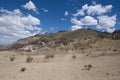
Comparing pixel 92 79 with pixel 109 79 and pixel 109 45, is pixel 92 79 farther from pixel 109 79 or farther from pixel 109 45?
pixel 109 45

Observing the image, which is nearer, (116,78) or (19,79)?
(116,78)

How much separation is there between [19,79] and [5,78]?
133 centimetres

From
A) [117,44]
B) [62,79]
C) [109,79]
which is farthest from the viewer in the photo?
[117,44]

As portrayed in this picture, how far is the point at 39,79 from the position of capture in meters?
14.4

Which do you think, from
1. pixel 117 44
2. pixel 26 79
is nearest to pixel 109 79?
pixel 26 79

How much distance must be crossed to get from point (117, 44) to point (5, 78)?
55.7m

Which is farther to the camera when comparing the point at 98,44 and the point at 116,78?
the point at 98,44

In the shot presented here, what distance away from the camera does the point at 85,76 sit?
584 inches

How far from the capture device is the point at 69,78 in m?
14.4

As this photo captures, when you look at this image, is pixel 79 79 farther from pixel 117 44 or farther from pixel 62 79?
pixel 117 44

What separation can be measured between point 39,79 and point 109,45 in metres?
54.9

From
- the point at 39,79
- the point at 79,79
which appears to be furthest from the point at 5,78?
the point at 79,79

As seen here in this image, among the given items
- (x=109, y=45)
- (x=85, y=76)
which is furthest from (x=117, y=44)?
(x=85, y=76)

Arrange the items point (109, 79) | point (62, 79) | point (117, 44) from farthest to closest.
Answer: point (117, 44), point (62, 79), point (109, 79)
